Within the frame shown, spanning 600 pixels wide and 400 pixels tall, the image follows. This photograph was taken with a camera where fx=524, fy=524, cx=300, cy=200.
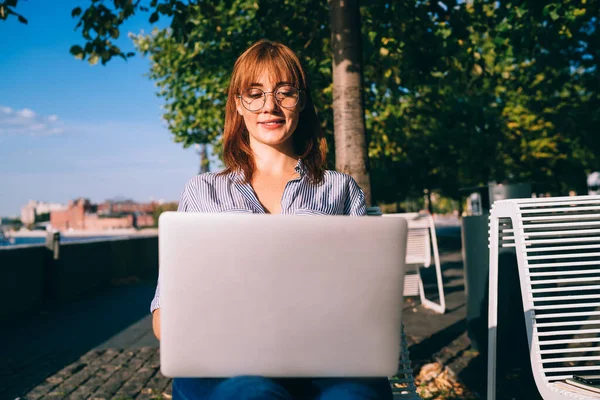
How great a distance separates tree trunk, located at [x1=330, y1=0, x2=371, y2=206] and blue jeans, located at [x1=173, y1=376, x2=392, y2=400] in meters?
2.18

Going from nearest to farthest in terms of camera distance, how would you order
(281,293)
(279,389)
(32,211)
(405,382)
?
(281,293), (279,389), (405,382), (32,211)

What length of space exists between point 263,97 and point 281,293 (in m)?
1.13

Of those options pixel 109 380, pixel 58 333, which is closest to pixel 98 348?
pixel 58 333

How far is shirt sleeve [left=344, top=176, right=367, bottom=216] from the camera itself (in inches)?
90.8

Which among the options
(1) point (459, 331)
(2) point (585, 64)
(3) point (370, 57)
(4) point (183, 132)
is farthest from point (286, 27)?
(4) point (183, 132)

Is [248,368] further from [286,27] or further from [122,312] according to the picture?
[122,312]

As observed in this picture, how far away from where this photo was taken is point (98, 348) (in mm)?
5195

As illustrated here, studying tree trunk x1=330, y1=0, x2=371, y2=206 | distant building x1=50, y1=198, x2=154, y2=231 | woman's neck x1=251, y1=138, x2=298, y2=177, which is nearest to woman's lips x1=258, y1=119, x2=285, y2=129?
woman's neck x1=251, y1=138, x2=298, y2=177

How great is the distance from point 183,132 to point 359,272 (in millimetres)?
14261

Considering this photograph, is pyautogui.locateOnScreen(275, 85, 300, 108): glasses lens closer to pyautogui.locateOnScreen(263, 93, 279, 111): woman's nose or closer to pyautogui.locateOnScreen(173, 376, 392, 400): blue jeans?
pyautogui.locateOnScreen(263, 93, 279, 111): woman's nose

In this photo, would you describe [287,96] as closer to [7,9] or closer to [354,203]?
[354,203]

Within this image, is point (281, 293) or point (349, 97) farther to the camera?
point (349, 97)

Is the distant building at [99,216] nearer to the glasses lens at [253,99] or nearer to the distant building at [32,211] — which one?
the distant building at [32,211]

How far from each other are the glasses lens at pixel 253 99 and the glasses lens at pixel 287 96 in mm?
67
